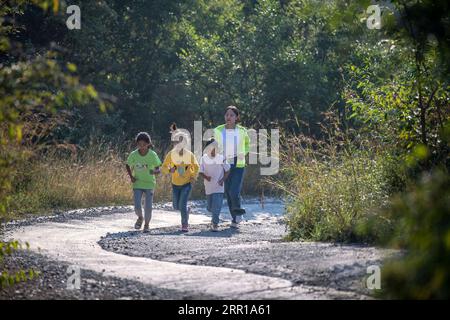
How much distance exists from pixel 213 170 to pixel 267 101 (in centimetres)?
1241

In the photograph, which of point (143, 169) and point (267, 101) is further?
point (267, 101)

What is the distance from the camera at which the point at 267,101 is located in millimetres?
27781

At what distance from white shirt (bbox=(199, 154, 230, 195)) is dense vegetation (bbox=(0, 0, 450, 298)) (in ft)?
3.34

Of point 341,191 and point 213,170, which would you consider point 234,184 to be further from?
point 341,191

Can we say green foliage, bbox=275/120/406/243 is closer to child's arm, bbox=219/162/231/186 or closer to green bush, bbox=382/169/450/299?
child's arm, bbox=219/162/231/186

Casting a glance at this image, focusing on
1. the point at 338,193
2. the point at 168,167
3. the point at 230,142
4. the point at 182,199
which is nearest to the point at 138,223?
the point at 182,199

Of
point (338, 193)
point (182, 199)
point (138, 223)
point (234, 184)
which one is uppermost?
point (234, 184)

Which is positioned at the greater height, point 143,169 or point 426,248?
point 143,169

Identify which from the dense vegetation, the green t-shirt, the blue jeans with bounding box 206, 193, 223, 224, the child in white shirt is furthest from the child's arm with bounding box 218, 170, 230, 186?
the green t-shirt

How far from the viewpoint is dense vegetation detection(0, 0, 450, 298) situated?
698cm

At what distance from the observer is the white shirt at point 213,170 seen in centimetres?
1560

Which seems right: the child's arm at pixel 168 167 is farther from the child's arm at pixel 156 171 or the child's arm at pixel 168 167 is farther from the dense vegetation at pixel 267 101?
the dense vegetation at pixel 267 101

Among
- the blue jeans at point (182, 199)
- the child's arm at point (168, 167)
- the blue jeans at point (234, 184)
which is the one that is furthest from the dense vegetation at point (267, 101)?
the child's arm at point (168, 167)
